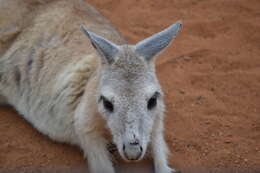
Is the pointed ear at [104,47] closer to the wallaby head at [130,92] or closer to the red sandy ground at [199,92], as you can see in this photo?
the wallaby head at [130,92]

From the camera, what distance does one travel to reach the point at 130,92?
3174 millimetres

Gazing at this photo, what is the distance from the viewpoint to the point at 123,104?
314 centimetres

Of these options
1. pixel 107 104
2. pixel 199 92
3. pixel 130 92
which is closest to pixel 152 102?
pixel 130 92

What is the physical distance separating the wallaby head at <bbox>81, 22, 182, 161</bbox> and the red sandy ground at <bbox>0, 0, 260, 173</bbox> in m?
0.94

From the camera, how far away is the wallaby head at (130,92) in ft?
10.1

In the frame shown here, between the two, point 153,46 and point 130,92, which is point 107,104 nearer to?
point 130,92

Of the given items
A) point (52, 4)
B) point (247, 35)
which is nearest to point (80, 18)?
point (52, 4)

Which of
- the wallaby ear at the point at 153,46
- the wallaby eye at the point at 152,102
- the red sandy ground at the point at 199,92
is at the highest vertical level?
the wallaby ear at the point at 153,46

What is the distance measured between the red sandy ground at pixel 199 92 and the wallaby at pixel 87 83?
0.27m

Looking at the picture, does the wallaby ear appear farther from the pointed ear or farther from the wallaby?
the pointed ear

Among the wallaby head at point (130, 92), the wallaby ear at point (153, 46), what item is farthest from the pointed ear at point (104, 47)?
the wallaby ear at point (153, 46)

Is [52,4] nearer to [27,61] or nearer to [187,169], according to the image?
[27,61]

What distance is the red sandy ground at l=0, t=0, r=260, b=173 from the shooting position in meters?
4.06

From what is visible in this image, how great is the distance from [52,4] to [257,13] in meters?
3.79
